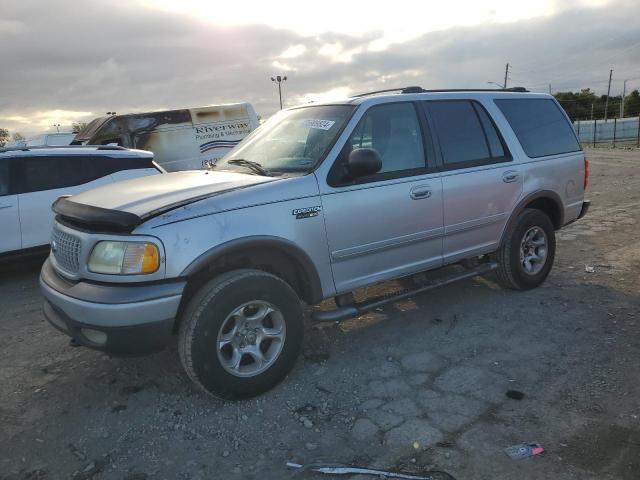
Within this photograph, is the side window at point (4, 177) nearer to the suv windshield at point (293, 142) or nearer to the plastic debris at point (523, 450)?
the suv windshield at point (293, 142)

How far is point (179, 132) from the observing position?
11766mm

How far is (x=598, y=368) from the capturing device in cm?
367

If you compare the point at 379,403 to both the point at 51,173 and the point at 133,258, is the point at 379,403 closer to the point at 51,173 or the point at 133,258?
the point at 133,258

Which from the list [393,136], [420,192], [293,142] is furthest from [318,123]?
[420,192]

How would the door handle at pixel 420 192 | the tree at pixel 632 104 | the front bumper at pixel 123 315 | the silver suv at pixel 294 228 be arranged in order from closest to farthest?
1. the front bumper at pixel 123 315
2. the silver suv at pixel 294 228
3. the door handle at pixel 420 192
4. the tree at pixel 632 104

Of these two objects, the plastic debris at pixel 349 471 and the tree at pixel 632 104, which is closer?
the plastic debris at pixel 349 471

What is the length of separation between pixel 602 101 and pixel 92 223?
80.8m

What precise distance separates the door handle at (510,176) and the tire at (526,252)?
1.35 ft

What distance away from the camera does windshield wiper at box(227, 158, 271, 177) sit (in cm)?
386

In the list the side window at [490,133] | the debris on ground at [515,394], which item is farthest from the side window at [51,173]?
the debris on ground at [515,394]

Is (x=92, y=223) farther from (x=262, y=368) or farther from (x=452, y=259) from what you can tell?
(x=452, y=259)

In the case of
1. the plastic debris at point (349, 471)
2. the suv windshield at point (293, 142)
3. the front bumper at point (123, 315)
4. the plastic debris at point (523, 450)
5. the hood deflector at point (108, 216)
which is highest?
the suv windshield at point (293, 142)

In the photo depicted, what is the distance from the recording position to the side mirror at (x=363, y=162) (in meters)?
3.58

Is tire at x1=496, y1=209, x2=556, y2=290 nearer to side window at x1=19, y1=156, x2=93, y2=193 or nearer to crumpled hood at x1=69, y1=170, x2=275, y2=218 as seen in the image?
crumpled hood at x1=69, y1=170, x2=275, y2=218
